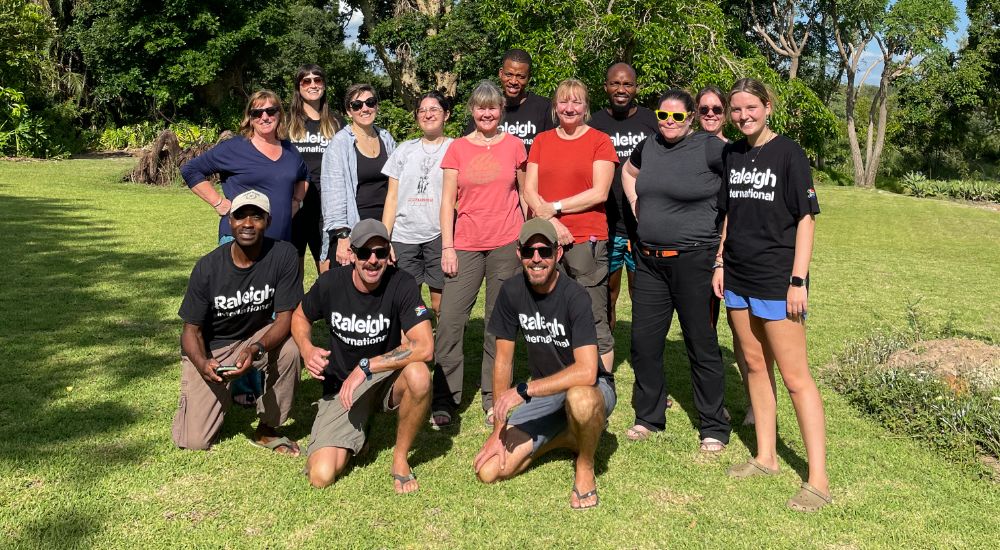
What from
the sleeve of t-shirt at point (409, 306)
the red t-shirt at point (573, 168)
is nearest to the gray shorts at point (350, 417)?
the sleeve of t-shirt at point (409, 306)

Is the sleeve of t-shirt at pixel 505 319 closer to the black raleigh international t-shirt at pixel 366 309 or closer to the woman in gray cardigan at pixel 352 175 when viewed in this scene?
the black raleigh international t-shirt at pixel 366 309

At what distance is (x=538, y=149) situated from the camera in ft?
17.3

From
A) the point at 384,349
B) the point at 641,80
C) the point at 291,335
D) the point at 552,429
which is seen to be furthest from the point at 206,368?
the point at 641,80

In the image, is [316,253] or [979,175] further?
[979,175]

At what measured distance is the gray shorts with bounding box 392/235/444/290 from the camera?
18.3 feet

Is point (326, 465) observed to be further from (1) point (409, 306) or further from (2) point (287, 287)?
(2) point (287, 287)

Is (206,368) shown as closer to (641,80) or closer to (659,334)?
(659,334)

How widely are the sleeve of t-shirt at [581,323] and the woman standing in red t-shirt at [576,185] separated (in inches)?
33.5

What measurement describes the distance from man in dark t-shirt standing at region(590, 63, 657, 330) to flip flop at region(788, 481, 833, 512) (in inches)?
75.6

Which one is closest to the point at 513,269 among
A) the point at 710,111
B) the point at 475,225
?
the point at 475,225

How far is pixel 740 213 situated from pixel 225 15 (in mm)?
32107

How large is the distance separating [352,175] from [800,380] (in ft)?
10.7

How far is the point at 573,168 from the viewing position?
516cm

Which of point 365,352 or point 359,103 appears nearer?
point 365,352
